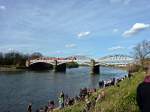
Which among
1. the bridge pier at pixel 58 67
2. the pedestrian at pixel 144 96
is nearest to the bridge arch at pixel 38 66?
the bridge pier at pixel 58 67

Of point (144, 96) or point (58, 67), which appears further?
point (58, 67)

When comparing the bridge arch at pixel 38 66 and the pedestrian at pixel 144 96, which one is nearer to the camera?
the pedestrian at pixel 144 96

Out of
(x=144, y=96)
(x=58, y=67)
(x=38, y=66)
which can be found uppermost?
(x=38, y=66)

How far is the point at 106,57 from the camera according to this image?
143m

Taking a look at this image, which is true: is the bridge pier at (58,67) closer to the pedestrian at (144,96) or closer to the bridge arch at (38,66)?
the bridge arch at (38,66)

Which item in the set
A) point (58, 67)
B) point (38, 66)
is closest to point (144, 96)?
point (58, 67)

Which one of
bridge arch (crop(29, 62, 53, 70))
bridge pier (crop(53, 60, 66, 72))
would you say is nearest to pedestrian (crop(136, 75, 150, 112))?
bridge pier (crop(53, 60, 66, 72))

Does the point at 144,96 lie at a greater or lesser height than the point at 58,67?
greater

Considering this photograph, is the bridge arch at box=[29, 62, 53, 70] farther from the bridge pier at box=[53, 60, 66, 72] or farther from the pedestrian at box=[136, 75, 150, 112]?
the pedestrian at box=[136, 75, 150, 112]

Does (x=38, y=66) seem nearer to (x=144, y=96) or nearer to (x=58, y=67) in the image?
(x=58, y=67)

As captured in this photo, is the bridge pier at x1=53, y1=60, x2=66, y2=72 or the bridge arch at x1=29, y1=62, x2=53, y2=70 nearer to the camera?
the bridge pier at x1=53, y1=60, x2=66, y2=72

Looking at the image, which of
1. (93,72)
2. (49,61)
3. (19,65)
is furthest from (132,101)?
(19,65)

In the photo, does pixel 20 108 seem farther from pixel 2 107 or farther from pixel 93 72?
pixel 93 72

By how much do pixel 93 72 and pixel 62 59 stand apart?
76.8 feet
